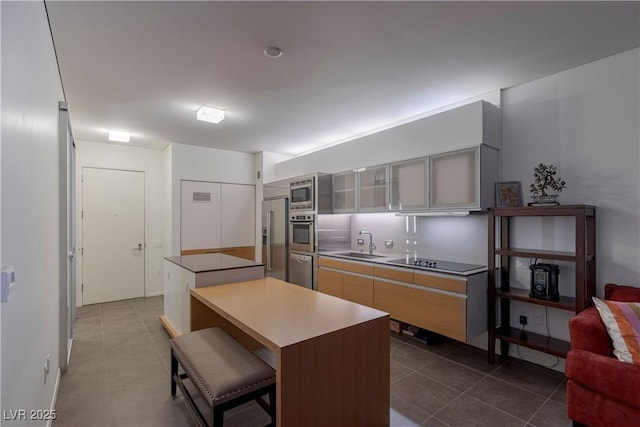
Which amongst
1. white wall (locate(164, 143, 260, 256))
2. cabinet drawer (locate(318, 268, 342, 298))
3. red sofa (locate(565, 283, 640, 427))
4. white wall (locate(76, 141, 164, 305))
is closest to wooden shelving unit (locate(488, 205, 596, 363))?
red sofa (locate(565, 283, 640, 427))

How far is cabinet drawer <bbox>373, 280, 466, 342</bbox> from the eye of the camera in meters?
2.84

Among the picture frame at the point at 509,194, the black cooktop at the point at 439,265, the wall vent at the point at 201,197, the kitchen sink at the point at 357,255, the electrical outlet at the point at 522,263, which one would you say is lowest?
the kitchen sink at the point at 357,255

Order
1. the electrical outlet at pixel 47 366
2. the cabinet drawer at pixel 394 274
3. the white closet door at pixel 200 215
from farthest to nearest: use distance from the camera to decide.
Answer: the white closet door at pixel 200 215 < the cabinet drawer at pixel 394 274 < the electrical outlet at pixel 47 366

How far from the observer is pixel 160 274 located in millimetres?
5652

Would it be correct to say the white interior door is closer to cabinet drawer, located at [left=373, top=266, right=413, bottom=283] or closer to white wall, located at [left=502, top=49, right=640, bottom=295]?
cabinet drawer, located at [left=373, top=266, right=413, bottom=283]

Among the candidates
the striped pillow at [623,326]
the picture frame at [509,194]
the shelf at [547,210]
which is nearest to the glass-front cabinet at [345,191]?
the picture frame at [509,194]

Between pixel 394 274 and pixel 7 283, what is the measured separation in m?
3.05

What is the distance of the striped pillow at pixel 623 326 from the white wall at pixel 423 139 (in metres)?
1.64

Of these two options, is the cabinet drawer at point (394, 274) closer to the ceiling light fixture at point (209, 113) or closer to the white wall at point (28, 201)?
the ceiling light fixture at point (209, 113)

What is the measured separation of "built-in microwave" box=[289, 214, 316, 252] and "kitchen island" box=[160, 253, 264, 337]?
162 cm

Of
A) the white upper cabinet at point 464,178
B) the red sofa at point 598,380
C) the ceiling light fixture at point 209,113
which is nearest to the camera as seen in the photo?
the red sofa at point 598,380

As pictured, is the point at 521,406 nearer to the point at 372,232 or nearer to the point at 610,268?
the point at 610,268

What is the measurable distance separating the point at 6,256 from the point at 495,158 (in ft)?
11.8

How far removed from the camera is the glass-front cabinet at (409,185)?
3.42 meters
